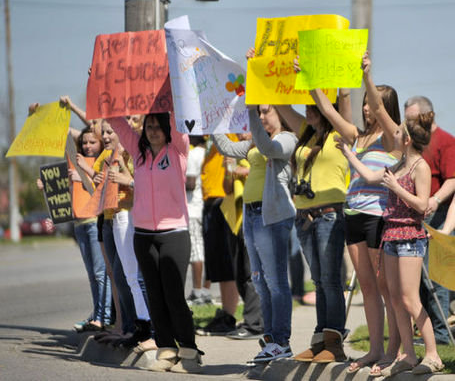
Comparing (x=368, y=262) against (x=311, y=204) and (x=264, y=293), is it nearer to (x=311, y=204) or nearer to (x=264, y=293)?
(x=311, y=204)

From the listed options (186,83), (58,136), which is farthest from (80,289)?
(186,83)

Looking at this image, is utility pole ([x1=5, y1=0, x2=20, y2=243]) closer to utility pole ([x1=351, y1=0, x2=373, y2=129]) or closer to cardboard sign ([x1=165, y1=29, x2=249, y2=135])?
utility pole ([x1=351, y1=0, x2=373, y2=129])

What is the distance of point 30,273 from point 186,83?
12720 millimetres

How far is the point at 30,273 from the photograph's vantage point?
18.2 meters

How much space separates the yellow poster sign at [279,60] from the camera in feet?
20.0

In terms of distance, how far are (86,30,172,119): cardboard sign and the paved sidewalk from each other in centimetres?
191

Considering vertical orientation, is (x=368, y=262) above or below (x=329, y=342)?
above

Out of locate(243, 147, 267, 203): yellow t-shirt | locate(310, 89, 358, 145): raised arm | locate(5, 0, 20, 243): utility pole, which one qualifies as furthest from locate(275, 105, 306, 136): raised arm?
locate(5, 0, 20, 243): utility pole

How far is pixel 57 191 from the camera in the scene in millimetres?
8891

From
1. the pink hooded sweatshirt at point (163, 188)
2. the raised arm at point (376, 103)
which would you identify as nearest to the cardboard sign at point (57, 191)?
the pink hooded sweatshirt at point (163, 188)

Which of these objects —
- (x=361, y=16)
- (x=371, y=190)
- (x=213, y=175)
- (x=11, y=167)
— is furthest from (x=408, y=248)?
(x=11, y=167)

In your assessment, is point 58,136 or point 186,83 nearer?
point 186,83

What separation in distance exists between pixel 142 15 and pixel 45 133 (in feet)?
4.37

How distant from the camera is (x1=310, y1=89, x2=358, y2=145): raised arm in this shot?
5.95 metres
